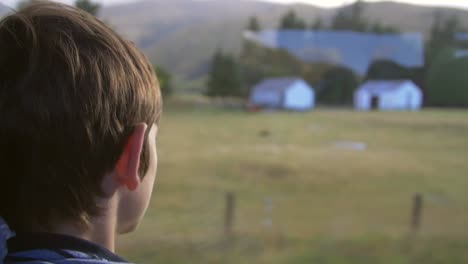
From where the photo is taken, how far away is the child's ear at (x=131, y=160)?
1.64 feet

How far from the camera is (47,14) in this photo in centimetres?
51

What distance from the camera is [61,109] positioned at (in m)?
0.47

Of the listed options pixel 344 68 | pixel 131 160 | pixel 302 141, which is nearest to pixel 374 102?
pixel 344 68

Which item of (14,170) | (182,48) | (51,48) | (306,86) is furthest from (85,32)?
(306,86)

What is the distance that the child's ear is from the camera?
1.64 ft

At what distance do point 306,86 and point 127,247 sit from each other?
1208mm

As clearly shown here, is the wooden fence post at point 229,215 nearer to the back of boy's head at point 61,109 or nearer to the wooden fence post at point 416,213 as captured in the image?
the wooden fence post at point 416,213

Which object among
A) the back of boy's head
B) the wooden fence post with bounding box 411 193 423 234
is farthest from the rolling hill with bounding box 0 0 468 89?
the back of boy's head

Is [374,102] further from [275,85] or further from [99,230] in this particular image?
[99,230]

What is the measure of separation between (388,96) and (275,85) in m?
0.59

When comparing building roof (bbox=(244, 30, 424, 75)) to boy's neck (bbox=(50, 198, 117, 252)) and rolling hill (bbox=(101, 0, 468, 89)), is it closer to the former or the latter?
rolling hill (bbox=(101, 0, 468, 89))

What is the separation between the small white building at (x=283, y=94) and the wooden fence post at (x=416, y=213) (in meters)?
0.68

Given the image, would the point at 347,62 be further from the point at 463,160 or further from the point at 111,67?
the point at 111,67

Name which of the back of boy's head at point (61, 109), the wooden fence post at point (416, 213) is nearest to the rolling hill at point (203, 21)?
the wooden fence post at point (416, 213)
